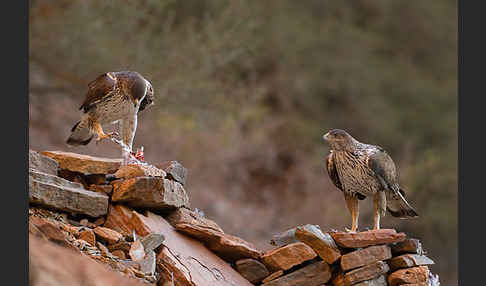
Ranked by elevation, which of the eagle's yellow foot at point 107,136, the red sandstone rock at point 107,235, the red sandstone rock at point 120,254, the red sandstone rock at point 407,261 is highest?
the eagle's yellow foot at point 107,136

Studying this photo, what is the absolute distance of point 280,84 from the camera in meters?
11.9

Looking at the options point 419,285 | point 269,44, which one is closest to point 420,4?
point 269,44

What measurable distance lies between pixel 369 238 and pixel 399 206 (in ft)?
1.52

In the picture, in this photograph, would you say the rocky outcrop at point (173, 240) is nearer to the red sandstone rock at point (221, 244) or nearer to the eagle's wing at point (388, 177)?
the red sandstone rock at point (221, 244)

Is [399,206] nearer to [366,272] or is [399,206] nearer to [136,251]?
[366,272]

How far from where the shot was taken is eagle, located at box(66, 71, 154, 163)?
11.8ft

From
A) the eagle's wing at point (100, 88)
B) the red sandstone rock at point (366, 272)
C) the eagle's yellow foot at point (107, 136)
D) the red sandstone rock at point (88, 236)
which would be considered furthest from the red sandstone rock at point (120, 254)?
the red sandstone rock at point (366, 272)

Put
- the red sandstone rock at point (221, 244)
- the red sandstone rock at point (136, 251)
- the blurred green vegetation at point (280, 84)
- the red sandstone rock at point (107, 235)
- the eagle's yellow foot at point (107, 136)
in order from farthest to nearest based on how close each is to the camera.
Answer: the blurred green vegetation at point (280, 84)
the eagle's yellow foot at point (107, 136)
the red sandstone rock at point (221, 244)
the red sandstone rock at point (107, 235)
the red sandstone rock at point (136, 251)

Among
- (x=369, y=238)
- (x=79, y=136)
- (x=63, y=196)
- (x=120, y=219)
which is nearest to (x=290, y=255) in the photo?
(x=369, y=238)

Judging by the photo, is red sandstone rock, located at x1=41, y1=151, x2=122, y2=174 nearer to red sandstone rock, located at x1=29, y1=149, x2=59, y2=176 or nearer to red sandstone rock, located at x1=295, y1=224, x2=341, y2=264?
red sandstone rock, located at x1=29, y1=149, x2=59, y2=176

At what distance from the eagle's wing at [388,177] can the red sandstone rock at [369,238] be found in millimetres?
295

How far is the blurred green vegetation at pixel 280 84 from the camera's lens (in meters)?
7.15

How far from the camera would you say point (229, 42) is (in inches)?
289

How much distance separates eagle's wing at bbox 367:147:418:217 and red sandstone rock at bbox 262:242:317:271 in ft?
1.87
